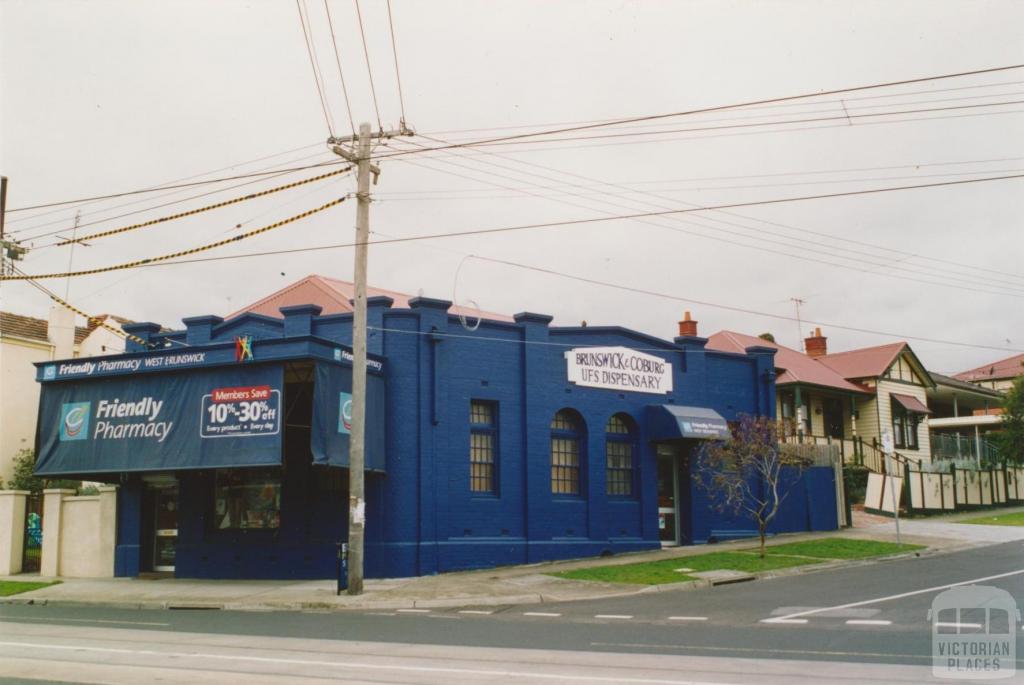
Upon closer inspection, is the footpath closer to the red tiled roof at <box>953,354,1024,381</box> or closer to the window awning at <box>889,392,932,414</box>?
the window awning at <box>889,392,932,414</box>

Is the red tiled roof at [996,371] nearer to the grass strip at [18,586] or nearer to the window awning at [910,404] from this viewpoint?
the window awning at [910,404]

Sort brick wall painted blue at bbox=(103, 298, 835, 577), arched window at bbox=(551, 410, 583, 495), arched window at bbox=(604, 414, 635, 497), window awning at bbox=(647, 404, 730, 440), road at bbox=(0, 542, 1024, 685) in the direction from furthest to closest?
1. arched window at bbox=(604, 414, 635, 497)
2. window awning at bbox=(647, 404, 730, 440)
3. arched window at bbox=(551, 410, 583, 495)
4. brick wall painted blue at bbox=(103, 298, 835, 577)
5. road at bbox=(0, 542, 1024, 685)

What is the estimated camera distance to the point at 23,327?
39375 mm

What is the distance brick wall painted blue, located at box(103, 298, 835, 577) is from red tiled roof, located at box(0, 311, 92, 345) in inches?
633

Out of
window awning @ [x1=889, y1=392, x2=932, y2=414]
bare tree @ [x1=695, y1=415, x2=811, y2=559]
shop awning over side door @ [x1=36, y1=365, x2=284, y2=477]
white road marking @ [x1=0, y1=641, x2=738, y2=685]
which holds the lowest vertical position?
white road marking @ [x1=0, y1=641, x2=738, y2=685]

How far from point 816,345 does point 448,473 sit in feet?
92.1

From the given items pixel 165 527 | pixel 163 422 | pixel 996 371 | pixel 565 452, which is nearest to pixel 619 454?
pixel 565 452

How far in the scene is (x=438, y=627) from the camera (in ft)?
48.2

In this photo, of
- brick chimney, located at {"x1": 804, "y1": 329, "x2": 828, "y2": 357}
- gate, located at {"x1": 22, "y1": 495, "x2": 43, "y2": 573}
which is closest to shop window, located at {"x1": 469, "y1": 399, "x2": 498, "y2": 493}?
gate, located at {"x1": 22, "y1": 495, "x2": 43, "y2": 573}

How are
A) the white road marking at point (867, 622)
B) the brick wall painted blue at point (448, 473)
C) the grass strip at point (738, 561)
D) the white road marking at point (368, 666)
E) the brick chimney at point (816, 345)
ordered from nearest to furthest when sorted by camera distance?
1. the white road marking at point (368, 666)
2. the white road marking at point (867, 622)
3. the grass strip at point (738, 561)
4. the brick wall painted blue at point (448, 473)
5. the brick chimney at point (816, 345)

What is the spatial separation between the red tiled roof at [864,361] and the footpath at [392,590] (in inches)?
617

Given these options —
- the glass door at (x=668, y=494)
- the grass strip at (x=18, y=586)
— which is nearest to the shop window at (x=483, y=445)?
the glass door at (x=668, y=494)

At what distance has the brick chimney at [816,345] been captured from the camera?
149 ft

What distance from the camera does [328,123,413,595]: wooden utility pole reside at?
63.0ft
